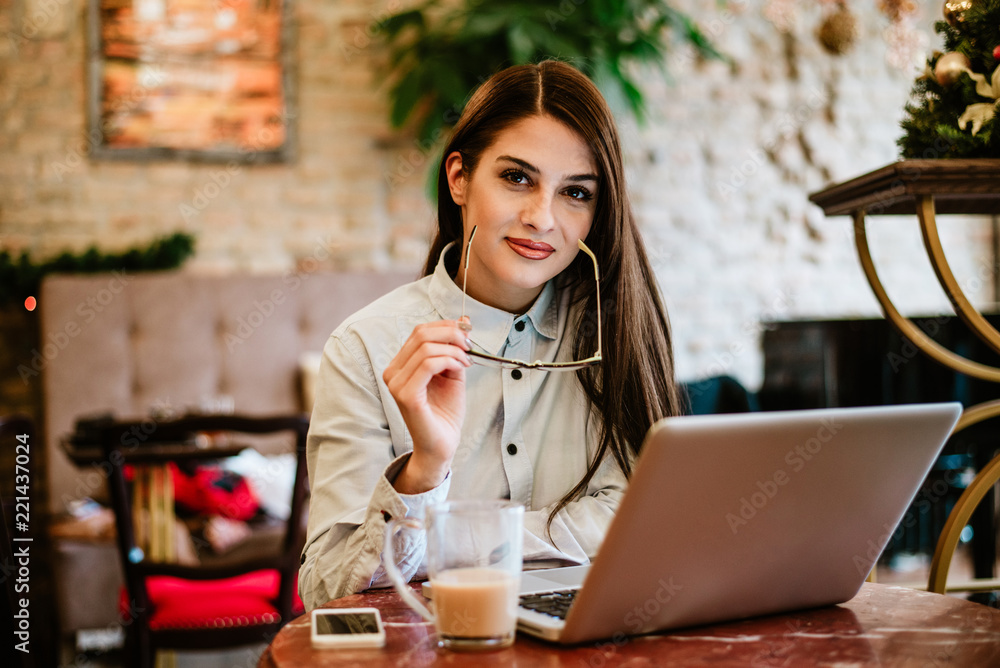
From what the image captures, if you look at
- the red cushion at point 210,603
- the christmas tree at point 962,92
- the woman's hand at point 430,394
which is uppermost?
the christmas tree at point 962,92

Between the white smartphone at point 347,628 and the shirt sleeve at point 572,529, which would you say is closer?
the white smartphone at point 347,628

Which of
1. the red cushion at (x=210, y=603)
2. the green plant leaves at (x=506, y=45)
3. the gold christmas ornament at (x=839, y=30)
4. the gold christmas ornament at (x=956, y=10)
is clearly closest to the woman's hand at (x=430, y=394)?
the gold christmas ornament at (x=956, y=10)

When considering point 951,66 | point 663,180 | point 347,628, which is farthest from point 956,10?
point 663,180

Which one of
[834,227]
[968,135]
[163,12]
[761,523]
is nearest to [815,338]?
[834,227]

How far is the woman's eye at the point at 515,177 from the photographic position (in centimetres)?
128

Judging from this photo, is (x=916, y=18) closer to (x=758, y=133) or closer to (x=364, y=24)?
(x=758, y=133)

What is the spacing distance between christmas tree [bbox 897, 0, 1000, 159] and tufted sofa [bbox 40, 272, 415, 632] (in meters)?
2.58

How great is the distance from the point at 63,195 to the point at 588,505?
10.3ft

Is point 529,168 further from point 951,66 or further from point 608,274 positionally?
point 951,66

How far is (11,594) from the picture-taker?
3.96 feet

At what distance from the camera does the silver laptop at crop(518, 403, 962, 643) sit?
0.66 meters

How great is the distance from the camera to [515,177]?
128 cm

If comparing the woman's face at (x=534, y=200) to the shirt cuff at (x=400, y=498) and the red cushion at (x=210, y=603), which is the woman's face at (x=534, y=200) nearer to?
the shirt cuff at (x=400, y=498)

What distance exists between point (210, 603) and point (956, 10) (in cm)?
193
